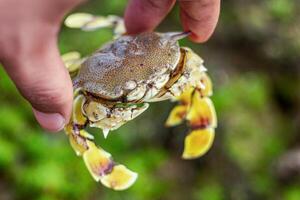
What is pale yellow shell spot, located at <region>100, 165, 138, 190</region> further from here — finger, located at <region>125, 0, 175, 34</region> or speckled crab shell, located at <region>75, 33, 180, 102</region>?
finger, located at <region>125, 0, 175, 34</region>

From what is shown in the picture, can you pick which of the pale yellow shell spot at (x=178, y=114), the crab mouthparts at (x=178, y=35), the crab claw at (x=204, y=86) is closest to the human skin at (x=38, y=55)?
the crab mouthparts at (x=178, y=35)

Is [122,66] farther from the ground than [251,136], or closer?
farther from the ground

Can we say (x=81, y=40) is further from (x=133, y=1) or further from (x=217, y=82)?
(x=133, y=1)

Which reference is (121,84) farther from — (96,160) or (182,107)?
(182,107)

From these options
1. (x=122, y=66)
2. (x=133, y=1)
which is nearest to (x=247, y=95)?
(x=133, y=1)

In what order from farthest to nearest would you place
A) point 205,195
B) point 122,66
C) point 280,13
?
point 280,13 → point 205,195 → point 122,66
